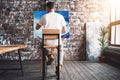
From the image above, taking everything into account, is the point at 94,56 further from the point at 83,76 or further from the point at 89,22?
the point at 83,76

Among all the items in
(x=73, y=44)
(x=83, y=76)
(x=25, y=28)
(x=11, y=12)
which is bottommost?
(x=83, y=76)

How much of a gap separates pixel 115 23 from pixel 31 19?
2.72 metres

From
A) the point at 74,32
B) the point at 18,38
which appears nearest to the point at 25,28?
the point at 18,38

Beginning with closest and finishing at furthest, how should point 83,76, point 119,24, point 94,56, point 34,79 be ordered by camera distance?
1. point 34,79
2. point 83,76
3. point 119,24
4. point 94,56

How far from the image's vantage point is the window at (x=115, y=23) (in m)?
6.75

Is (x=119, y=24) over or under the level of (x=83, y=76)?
over

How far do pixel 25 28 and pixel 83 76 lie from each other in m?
3.50

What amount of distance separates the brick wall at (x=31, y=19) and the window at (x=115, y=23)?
20 cm

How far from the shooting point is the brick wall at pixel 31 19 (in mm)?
7332

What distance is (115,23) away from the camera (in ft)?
22.1

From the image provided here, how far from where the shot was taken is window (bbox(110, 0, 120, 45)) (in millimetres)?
6755

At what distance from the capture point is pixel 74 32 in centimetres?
735

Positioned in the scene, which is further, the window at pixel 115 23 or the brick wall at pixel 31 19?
the brick wall at pixel 31 19

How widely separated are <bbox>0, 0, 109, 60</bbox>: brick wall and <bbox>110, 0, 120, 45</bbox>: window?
202 millimetres
